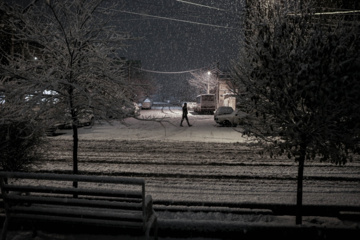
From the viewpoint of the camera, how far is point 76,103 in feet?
15.0

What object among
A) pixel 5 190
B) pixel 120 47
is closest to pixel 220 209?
pixel 5 190

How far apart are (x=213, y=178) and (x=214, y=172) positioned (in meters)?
0.52

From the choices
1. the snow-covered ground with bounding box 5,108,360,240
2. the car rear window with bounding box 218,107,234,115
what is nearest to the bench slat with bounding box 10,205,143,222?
the snow-covered ground with bounding box 5,108,360,240

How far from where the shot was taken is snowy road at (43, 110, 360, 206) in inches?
212

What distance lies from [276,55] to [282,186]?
394 centimetres

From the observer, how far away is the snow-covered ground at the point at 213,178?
3.87 meters

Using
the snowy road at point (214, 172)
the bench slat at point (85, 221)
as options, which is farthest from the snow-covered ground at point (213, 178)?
the bench slat at point (85, 221)

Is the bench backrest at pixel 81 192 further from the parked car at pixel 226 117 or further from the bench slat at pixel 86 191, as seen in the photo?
the parked car at pixel 226 117

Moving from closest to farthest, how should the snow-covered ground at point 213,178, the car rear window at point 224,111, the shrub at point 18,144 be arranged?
the snow-covered ground at point 213,178 < the shrub at point 18,144 < the car rear window at point 224,111

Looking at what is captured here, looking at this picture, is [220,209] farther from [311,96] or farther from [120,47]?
[120,47]

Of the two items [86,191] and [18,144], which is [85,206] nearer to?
[86,191]

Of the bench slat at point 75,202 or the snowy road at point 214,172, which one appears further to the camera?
the snowy road at point 214,172

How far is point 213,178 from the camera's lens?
21.9ft

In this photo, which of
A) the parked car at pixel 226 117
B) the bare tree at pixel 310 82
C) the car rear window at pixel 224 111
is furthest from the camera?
the car rear window at pixel 224 111
